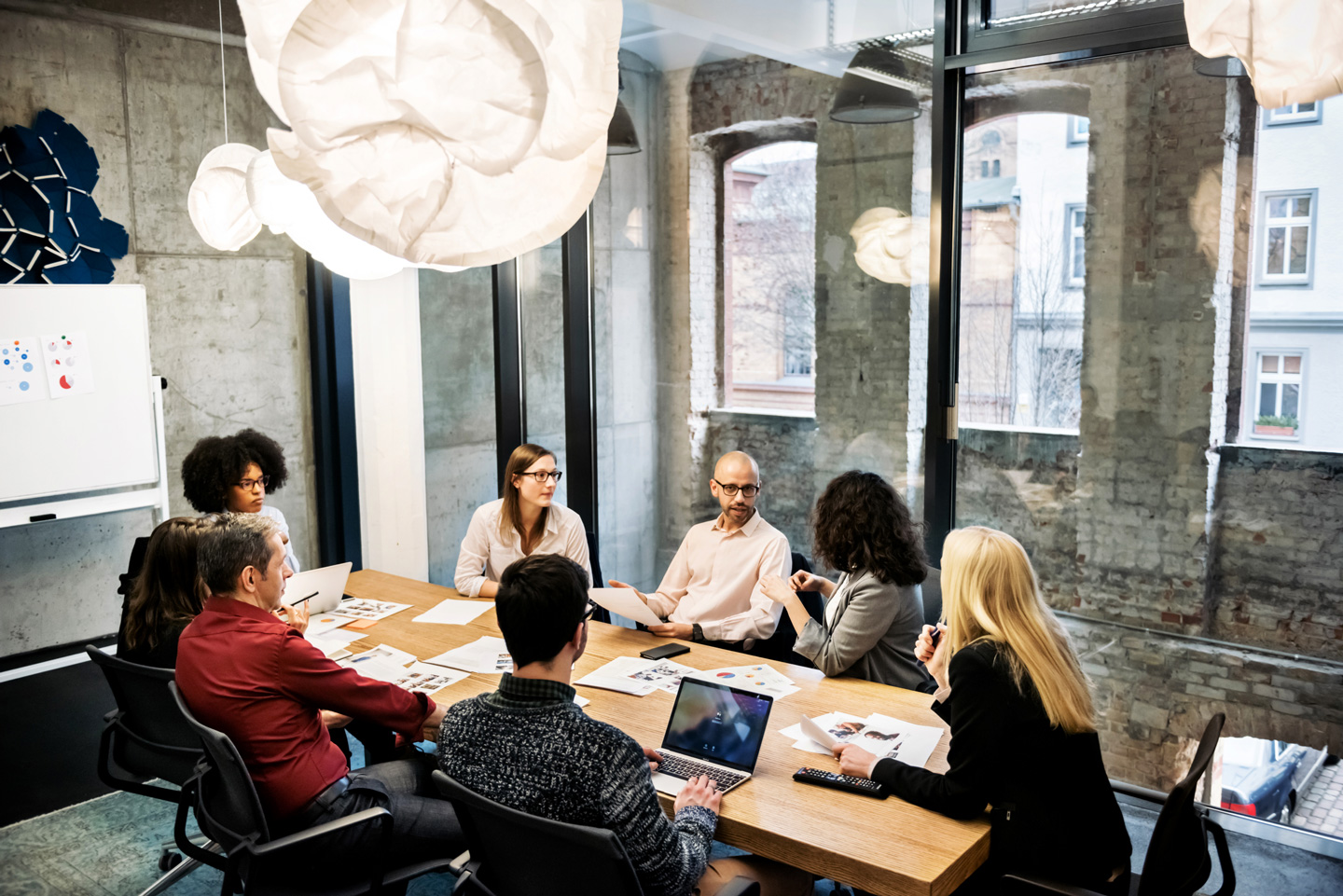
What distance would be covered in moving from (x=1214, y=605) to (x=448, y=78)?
3.31 metres

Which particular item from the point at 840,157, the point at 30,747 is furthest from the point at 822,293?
the point at 30,747

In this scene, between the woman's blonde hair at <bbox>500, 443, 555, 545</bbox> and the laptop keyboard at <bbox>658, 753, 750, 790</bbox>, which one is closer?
the laptop keyboard at <bbox>658, 753, 750, 790</bbox>

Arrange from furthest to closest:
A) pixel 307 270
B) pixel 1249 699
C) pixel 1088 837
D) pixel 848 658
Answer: pixel 307 270
pixel 1249 699
pixel 848 658
pixel 1088 837

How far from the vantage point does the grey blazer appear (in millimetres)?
3172

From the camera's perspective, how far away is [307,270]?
5.87m

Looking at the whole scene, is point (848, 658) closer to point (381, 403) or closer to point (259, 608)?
point (259, 608)

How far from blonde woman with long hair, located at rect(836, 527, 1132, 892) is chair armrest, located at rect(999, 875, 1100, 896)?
1.5 inches

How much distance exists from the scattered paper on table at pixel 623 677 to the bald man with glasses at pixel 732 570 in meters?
0.51

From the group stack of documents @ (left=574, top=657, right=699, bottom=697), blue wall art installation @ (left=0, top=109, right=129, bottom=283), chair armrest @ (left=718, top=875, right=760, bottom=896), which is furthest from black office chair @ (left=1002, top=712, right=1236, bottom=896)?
blue wall art installation @ (left=0, top=109, right=129, bottom=283)

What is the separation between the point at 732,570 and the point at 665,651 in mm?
674

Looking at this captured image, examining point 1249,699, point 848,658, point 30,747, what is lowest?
point 30,747

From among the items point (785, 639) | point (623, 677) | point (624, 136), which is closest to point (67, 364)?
point (624, 136)

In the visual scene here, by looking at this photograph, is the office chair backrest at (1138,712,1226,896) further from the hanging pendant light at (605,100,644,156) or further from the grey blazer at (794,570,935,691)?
the hanging pendant light at (605,100,644,156)

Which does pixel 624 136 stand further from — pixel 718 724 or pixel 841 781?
pixel 841 781
